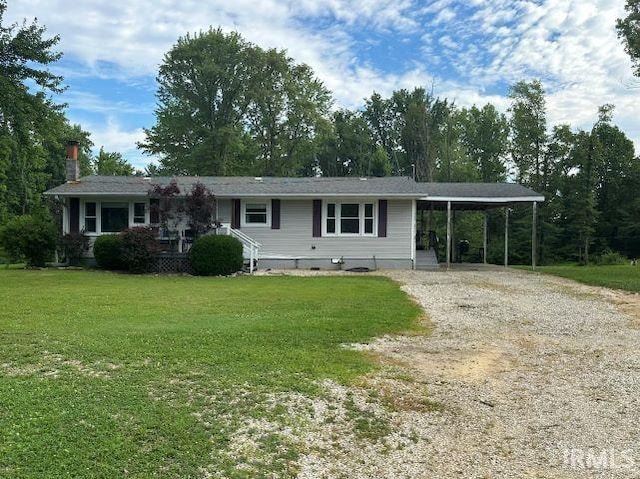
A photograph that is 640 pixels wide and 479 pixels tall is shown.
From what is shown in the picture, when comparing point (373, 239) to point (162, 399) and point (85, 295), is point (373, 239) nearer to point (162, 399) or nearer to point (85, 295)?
point (85, 295)

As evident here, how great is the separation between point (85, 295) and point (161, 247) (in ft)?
23.0

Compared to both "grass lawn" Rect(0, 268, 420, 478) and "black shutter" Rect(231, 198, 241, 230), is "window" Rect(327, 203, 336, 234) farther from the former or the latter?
"grass lawn" Rect(0, 268, 420, 478)

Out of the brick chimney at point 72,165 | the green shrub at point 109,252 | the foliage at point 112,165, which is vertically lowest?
the green shrub at point 109,252

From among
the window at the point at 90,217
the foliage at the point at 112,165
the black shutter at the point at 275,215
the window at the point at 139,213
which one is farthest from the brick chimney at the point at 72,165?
the foliage at the point at 112,165

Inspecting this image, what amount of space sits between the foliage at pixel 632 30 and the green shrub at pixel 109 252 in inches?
717

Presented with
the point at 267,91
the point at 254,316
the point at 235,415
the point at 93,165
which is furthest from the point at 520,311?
the point at 93,165

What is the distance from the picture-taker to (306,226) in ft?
63.6

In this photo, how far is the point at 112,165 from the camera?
4531 centimetres

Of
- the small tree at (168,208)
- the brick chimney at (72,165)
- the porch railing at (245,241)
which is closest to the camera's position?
the small tree at (168,208)

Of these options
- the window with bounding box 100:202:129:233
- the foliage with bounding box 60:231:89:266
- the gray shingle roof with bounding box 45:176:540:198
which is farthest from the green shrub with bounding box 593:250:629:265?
the foliage with bounding box 60:231:89:266

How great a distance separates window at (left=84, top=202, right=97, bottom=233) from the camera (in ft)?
64.1

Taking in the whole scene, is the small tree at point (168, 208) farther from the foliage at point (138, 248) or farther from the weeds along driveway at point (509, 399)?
the weeds along driveway at point (509, 399)

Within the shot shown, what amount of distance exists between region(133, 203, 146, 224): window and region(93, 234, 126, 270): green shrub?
5.79ft

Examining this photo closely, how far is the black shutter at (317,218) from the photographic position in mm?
19266
